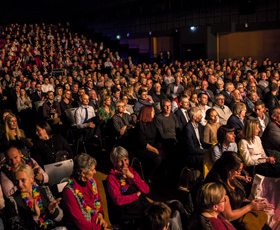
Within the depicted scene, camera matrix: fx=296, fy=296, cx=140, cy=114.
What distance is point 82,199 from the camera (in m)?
2.52

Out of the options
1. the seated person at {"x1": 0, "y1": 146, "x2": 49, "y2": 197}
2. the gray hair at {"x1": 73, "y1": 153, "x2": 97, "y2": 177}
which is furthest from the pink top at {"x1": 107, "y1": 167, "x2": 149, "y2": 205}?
the seated person at {"x1": 0, "y1": 146, "x2": 49, "y2": 197}

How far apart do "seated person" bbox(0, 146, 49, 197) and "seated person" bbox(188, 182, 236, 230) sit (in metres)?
1.76

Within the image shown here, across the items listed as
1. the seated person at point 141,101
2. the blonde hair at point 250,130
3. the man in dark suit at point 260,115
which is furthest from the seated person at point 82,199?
the seated person at point 141,101

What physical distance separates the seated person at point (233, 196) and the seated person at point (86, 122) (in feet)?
9.08

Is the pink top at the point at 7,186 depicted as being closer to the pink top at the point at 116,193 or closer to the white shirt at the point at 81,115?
the pink top at the point at 116,193

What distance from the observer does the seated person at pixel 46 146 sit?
12.1 feet

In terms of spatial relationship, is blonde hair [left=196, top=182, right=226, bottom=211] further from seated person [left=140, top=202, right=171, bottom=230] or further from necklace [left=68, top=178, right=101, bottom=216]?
necklace [left=68, top=178, right=101, bottom=216]

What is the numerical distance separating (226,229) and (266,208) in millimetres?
567

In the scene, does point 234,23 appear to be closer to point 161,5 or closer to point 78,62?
point 161,5

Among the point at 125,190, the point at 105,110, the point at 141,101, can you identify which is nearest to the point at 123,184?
the point at 125,190

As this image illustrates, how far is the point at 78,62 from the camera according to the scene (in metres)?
13.5

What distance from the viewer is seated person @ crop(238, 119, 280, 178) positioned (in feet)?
11.9

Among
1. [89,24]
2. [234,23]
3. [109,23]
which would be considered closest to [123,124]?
[234,23]

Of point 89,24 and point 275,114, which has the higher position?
point 89,24
